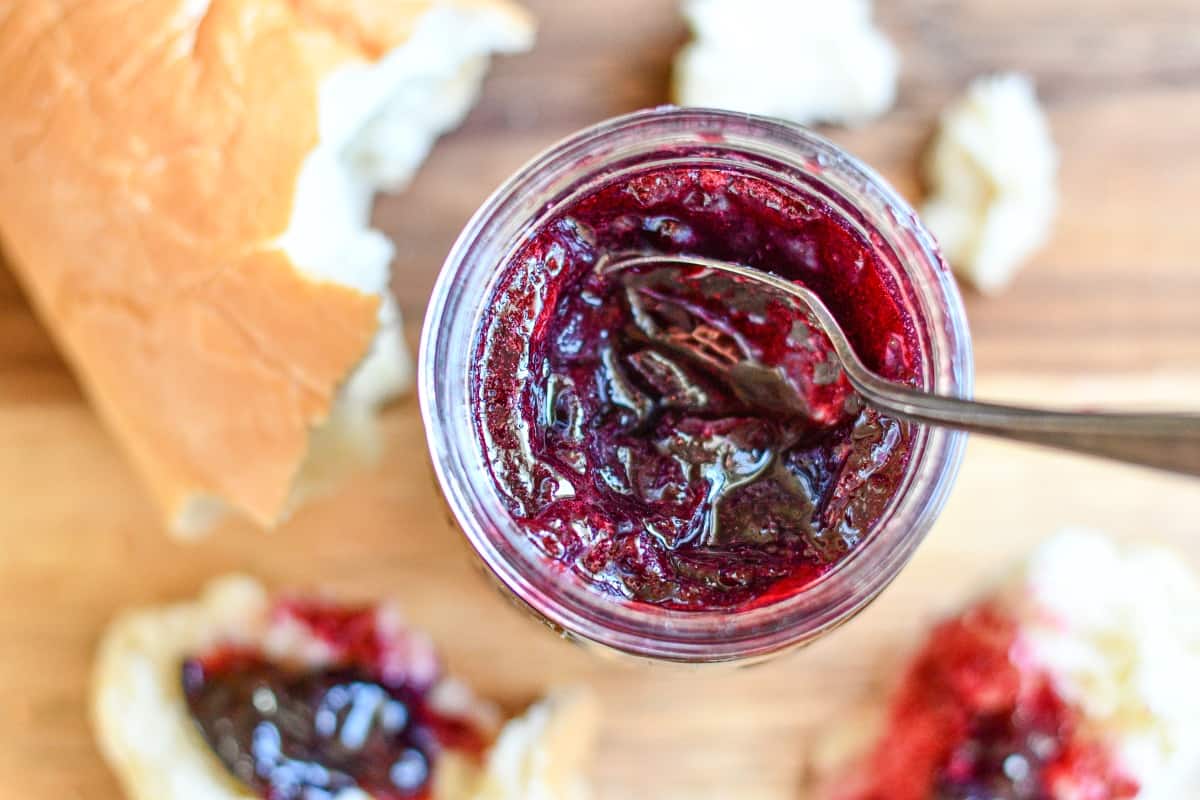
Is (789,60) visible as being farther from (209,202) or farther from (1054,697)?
(1054,697)

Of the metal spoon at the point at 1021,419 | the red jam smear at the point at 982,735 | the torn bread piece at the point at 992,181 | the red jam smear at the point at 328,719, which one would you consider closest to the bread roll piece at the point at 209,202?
the red jam smear at the point at 328,719

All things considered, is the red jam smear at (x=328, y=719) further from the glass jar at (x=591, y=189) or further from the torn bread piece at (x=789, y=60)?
the torn bread piece at (x=789, y=60)

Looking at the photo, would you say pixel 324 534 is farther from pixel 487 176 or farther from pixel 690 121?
pixel 690 121

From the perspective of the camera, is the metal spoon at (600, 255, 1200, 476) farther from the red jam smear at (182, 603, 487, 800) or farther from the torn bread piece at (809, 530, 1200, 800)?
the red jam smear at (182, 603, 487, 800)

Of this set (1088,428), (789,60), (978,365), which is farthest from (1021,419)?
(789,60)

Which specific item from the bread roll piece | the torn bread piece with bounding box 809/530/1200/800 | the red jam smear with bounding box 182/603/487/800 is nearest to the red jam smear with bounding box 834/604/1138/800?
the torn bread piece with bounding box 809/530/1200/800

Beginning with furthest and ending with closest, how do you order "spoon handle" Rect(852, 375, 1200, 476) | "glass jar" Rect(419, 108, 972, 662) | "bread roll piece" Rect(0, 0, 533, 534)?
"bread roll piece" Rect(0, 0, 533, 534), "glass jar" Rect(419, 108, 972, 662), "spoon handle" Rect(852, 375, 1200, 476)
